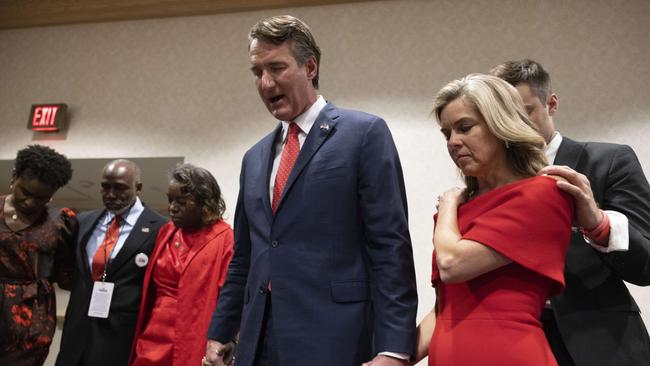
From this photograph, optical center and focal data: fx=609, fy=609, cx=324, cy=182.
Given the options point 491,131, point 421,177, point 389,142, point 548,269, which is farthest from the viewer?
point 421,177

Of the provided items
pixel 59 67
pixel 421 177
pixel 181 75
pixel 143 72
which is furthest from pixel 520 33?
pixel 59 67

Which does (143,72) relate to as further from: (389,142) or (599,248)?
(599,248)

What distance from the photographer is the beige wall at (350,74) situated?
423 cm

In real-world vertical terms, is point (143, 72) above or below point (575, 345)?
above

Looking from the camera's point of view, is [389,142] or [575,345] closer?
[575,345]

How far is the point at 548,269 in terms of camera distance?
134 centimetres

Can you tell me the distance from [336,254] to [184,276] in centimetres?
155

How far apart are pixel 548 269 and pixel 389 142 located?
549mm

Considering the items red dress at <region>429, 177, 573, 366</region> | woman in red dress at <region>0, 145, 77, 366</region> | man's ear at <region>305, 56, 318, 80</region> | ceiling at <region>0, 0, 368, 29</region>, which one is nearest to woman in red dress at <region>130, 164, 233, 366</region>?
woman in red dress at <region>0, 145, 77, 366</region>

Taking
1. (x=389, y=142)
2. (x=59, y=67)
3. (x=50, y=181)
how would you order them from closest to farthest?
(x=389, y=142)
(x=50, y=181)
(x=59, y=67)

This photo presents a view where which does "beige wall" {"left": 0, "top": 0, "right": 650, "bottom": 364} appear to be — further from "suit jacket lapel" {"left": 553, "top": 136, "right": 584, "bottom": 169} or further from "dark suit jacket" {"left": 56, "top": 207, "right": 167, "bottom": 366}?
"suit jacket lapel" {"left": 553, "top": 136, "right": 584, "bottom": 169}

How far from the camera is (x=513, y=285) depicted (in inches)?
53.9

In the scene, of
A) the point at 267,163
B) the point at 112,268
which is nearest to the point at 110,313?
Answer: the point at 112,268

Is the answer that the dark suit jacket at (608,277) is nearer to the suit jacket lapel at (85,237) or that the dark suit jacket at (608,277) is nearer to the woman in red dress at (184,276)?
the woman in red dress at (184,276)
